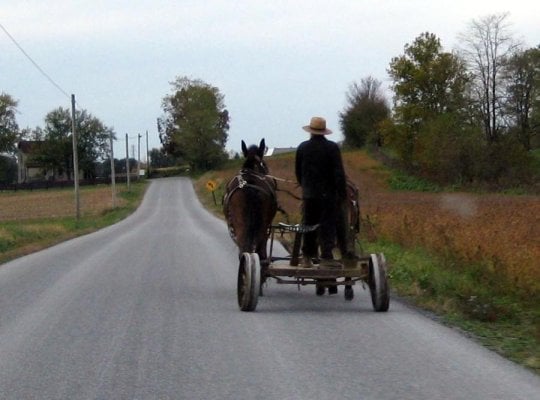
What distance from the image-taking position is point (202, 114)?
414 ft

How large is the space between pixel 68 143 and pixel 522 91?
3034 inches

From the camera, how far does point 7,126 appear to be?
484 feet

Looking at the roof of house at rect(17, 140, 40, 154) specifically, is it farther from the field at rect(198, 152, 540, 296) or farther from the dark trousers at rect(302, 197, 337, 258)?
the dark trousers at rect(302, 197, 337, 258)

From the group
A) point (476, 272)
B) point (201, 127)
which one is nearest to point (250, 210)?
point (476, 272)

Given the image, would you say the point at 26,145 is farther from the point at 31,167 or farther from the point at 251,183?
the point at 251,183

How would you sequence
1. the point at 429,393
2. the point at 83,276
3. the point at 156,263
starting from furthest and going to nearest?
the point at 156,263, the point at 83,276, the point at 429,393

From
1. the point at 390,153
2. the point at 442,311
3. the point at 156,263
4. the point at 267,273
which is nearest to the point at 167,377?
the point at 267,273

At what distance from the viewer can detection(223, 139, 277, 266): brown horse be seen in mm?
13891

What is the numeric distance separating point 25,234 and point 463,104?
162ft

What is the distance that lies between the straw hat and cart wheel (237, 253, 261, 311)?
6.00ft

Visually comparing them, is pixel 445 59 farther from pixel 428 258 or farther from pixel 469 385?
pixel 469 385

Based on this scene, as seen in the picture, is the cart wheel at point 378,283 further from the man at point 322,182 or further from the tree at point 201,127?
the tree at point 201,127

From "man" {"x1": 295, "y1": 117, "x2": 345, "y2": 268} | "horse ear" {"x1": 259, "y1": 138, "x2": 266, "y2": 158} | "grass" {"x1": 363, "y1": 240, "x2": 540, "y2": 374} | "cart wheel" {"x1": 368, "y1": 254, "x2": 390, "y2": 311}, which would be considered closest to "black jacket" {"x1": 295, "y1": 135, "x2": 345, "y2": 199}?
"man" {"x1": 295, "y1": 117, "x2": 345, "y2": 268}

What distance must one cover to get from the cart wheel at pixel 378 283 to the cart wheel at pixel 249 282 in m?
1.39
